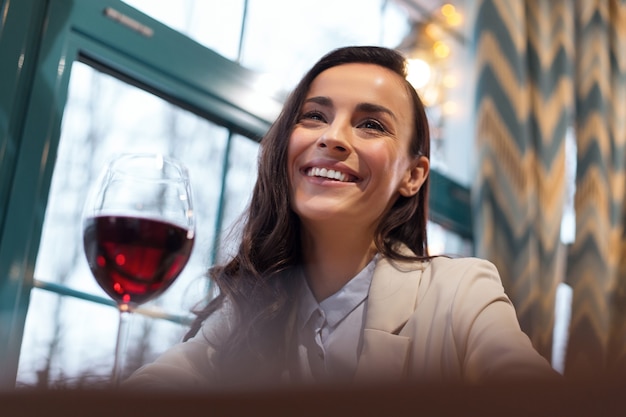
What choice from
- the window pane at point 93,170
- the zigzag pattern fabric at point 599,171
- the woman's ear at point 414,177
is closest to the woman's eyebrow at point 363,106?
the woman's ear at point 414,177

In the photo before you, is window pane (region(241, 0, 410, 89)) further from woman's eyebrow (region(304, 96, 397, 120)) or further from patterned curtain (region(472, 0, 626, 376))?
woman's eyebrow (region(304, 96, 397, 120))

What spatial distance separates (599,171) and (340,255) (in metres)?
1.98

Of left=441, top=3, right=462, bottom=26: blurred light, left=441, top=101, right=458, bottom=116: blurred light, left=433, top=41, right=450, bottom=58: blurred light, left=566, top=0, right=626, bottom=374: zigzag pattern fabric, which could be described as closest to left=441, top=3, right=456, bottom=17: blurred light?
left=441, top=3, right=462, bottom=26: blurred light

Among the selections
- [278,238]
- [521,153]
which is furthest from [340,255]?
[521,153]

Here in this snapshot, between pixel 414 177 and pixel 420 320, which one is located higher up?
pixel 414 177

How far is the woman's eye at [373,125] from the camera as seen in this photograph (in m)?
1.27

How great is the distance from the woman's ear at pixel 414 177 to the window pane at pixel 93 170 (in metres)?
0.45

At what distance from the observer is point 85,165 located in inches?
64.7

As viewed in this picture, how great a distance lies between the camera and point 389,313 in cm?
114

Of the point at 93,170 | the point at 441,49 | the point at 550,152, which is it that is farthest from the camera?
the point at 441,49

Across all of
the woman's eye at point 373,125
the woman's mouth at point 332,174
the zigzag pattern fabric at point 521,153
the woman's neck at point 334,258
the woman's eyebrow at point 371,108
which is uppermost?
the zigzag pattern fabric at point 521,153

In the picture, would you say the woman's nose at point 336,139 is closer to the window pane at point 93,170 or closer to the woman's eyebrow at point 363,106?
the woman's eyebrow at point 363,106

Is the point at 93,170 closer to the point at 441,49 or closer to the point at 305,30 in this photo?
the point at 305,30

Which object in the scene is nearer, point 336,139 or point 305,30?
point 336,139
